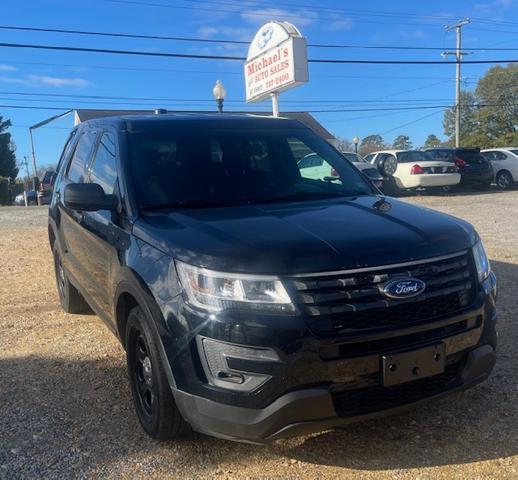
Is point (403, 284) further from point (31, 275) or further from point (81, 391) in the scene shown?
point (31, 275)

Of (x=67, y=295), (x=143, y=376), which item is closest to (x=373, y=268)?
(x=143, y=376)

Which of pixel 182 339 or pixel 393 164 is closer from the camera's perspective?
pixel 182 339

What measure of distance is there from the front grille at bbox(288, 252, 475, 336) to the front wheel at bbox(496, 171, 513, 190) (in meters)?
20.1

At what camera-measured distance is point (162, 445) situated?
122 inches

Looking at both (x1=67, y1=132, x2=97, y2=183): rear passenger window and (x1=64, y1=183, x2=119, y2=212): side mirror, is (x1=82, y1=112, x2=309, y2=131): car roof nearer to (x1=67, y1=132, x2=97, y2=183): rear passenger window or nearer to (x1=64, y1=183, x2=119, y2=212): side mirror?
(x1=67, y1=132, x2=97, y2=183): rear passenger window

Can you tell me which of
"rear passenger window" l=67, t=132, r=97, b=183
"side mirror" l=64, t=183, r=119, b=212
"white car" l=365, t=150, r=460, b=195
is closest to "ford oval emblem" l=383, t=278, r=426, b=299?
"side mirror" l=64, t=183, r=119, b=212

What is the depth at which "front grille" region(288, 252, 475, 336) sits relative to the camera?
8.30ft

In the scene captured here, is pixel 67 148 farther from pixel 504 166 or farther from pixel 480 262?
pixel 504 166

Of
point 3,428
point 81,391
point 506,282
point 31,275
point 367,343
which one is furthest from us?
point 31,275

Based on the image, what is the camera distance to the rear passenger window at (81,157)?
4.71 meters

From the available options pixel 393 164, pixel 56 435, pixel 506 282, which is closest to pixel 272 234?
pixel 56 435

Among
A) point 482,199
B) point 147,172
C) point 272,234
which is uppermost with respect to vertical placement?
point 147,172

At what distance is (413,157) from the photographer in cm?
1891

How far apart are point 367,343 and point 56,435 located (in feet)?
6.49
